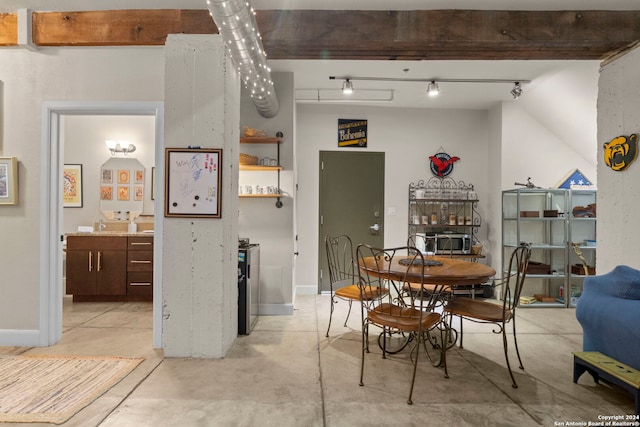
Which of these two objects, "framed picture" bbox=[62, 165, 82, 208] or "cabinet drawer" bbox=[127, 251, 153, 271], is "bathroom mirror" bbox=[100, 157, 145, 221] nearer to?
"framed picture" bbox=[62, 165, 82, 208]

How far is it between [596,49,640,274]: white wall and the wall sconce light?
556 centimetres

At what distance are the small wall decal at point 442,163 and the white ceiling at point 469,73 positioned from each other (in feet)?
2.49

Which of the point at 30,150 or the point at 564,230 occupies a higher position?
the point at 30,150

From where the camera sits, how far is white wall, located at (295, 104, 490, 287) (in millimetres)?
5047

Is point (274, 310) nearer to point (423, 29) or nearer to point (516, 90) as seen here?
point (423, 29)

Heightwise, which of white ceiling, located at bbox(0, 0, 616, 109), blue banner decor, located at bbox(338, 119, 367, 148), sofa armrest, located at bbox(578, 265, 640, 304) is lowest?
sofa armrest, located at bbox(578, 265, 640, 304)

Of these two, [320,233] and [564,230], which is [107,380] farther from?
[564,230]

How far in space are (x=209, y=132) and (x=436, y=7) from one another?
2.12 meters

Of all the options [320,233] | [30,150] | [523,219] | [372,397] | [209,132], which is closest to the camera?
[372,397]

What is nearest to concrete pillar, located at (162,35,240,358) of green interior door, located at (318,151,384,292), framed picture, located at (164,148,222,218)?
framed picture, located at (164,148,222,218)

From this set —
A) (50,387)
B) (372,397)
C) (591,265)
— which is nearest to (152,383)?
(50,387)

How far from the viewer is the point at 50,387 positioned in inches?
89.2

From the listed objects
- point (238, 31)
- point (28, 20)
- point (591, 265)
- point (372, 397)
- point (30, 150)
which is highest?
point (28, 20)

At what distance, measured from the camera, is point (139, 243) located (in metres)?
4.32
